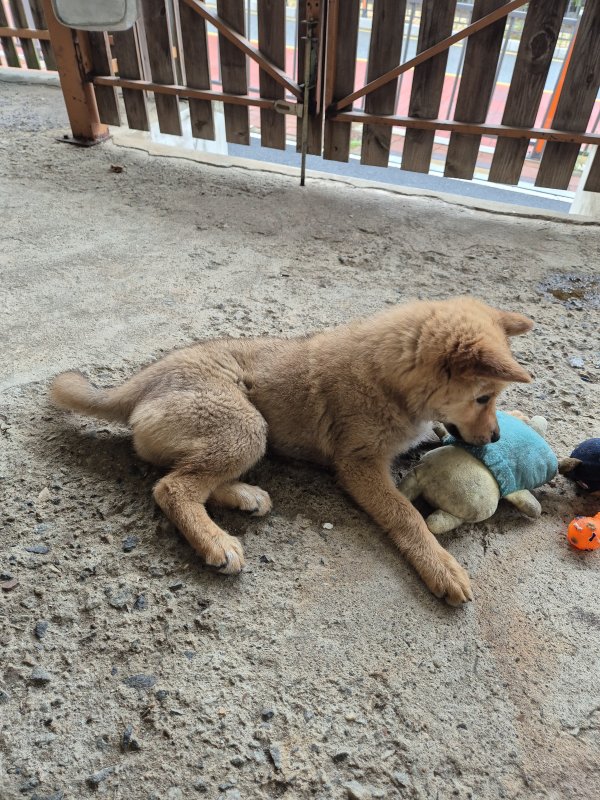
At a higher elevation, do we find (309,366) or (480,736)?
(309,366)

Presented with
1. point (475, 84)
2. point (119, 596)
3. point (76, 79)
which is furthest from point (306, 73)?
point (119, 596)

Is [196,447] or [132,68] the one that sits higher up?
[132,68]

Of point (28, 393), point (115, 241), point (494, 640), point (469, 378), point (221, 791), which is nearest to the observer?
point (221, 791)

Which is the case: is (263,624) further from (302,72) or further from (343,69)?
(302,72)

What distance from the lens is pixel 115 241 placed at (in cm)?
544

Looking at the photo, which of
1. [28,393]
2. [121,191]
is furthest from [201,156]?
[28,393]

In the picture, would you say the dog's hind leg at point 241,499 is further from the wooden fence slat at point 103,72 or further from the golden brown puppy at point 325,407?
the wooden fence slat at point 103,72

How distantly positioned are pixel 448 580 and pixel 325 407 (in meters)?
1.04

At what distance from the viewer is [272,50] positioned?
6129mm

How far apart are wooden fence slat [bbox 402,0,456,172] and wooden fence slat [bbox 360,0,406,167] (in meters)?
0.21

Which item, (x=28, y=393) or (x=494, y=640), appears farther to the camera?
(x=28, y=393)

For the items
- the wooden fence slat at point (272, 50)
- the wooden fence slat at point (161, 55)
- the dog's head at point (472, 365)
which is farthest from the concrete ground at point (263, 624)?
the wooden fence slat at point (161, 55)

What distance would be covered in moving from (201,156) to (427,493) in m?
5.98

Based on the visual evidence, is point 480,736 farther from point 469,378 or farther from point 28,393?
point 28,393
